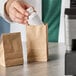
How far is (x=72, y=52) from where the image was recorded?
80 centimetres

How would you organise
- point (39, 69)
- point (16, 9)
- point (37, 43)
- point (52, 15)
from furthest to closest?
point (52, 15) → point (16, 9) → point (37, 43) → point (39, 69)

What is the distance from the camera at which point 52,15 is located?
1.90 meters

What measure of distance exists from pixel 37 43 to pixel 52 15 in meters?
0.82

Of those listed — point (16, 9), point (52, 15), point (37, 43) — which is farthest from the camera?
point (52, 15)

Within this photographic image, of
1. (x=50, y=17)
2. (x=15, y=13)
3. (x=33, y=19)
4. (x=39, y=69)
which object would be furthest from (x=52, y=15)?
(x=39, y=69)

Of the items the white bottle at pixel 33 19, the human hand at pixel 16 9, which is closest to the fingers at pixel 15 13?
the human hand at pixel 16 9

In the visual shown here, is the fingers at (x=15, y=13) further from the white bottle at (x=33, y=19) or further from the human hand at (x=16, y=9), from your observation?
the white bottle at (x=33, y=19)

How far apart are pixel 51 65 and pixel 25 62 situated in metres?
0.12

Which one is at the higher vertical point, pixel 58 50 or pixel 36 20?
pixel 36 20

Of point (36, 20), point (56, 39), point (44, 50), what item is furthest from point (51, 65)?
point (56, 39)

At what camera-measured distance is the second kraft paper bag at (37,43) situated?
111 cm

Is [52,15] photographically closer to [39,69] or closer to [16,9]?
[16,9]

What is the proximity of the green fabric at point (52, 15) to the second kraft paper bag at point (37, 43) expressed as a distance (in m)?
0.76

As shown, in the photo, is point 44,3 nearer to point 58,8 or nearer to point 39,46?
point 58,8
